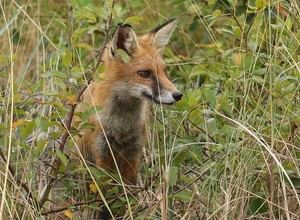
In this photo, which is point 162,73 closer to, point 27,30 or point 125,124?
point 125,124

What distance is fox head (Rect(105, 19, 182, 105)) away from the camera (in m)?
5.27

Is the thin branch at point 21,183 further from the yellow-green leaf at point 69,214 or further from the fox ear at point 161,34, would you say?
the fox ear at point 161,34

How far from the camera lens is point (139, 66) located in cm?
544

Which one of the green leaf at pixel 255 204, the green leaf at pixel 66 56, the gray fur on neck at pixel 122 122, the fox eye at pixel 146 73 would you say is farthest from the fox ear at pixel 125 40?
the green leaf at pixel 255 204

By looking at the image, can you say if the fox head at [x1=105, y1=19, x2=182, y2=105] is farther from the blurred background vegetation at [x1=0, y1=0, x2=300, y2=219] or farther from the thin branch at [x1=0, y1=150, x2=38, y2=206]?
the thin branch at [x1=0, y1=150, x2=38, y2=206]

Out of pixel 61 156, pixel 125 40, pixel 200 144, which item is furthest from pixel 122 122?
pixel 61 156

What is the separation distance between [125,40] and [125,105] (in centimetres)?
47

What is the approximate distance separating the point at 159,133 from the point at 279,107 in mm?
981

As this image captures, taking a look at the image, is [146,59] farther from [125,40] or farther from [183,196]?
[183,196]

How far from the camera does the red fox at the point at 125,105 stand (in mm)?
5375

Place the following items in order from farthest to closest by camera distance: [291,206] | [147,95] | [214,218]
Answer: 1. [147,95]
2. [291,206]
3. [214,218]

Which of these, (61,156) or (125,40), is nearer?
(61,156)

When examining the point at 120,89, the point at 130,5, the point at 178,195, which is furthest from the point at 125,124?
the point at 130,5

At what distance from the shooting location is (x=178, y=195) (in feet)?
15.0
